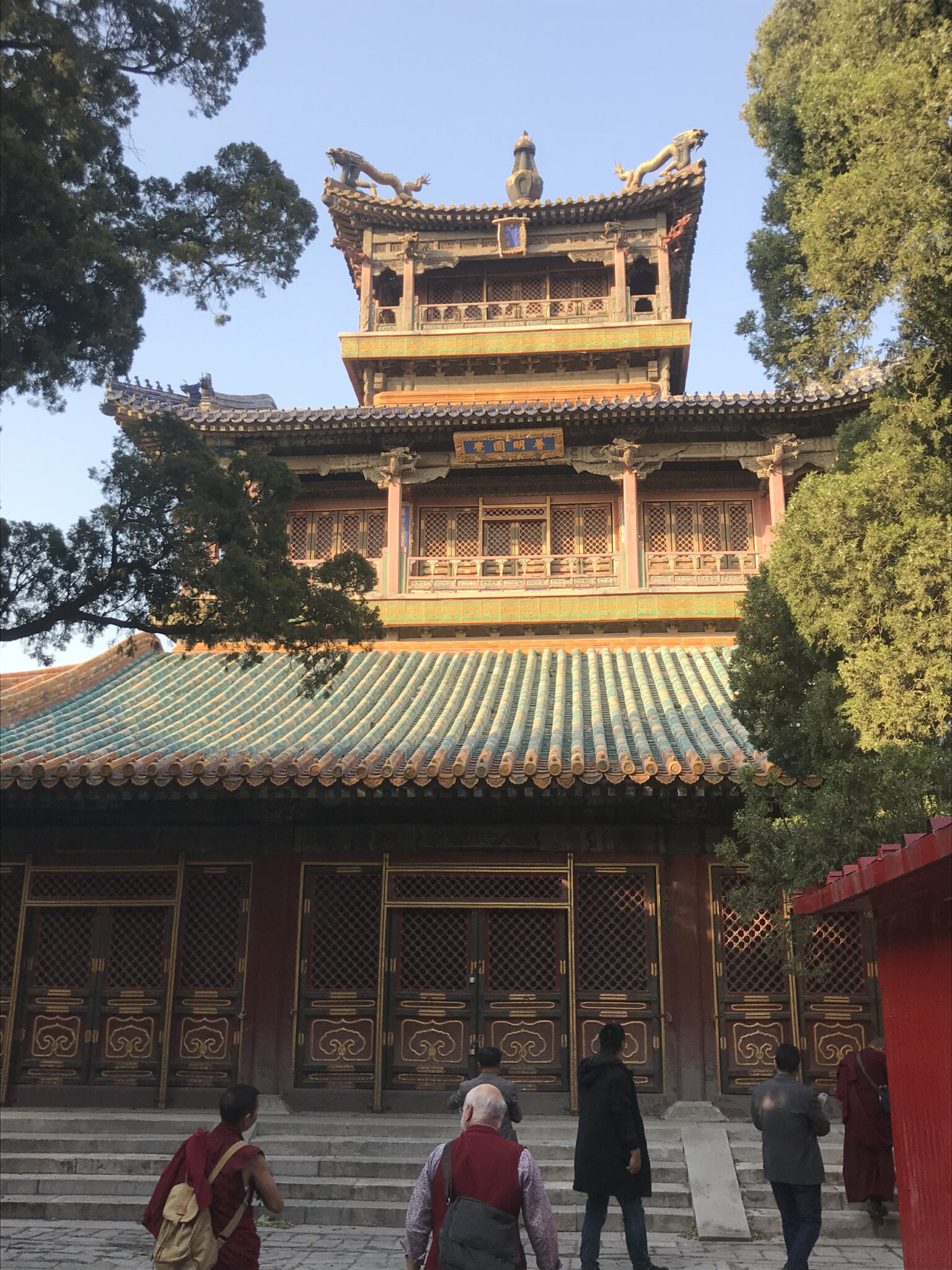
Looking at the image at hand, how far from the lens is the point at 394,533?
47.3ft

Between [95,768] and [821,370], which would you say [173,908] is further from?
[821,370]

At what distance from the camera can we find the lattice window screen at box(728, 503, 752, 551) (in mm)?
14625

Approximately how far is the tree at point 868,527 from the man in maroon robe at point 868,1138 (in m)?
1.35

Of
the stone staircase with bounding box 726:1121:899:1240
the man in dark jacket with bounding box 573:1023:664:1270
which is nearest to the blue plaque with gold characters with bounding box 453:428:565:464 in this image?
the stone staircase with bounding box 726:1121:899:1240

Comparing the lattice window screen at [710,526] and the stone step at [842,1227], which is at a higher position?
the lattice window screen at [710,526]

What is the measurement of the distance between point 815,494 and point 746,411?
6.63 m

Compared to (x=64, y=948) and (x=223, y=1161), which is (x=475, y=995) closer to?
(x=64, y=948)

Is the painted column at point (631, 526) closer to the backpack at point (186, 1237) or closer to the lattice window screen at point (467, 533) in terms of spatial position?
the lattice window screen at point (467, 533)

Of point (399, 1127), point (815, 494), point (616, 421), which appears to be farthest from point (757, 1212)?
point (616, 421)

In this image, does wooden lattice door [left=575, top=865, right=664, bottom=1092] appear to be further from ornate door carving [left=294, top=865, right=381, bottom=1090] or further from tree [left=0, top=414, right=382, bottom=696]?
tree [left=0, top=414, right=382, bottom=696]

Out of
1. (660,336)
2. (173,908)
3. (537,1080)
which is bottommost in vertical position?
(537,1080)

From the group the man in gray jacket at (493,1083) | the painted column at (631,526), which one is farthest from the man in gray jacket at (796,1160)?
the painted column at (631,526)

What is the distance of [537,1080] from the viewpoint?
9.74 metres

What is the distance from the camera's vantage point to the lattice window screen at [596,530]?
14.8 metres
